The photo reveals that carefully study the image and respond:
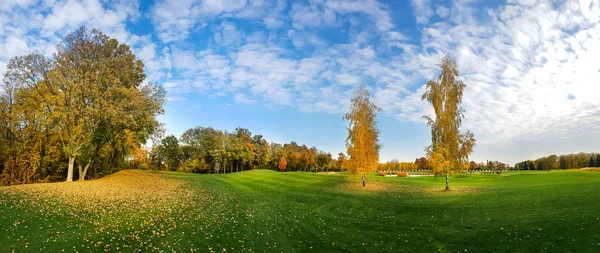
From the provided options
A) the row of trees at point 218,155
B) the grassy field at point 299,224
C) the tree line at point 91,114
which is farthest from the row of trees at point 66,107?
the row of trees at point 218,155

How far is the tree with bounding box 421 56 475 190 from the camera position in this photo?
3173cm

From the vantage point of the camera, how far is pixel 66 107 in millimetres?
33281

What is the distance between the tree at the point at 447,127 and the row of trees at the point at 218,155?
5879 cm

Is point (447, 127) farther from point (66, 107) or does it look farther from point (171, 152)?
point (171, 152)

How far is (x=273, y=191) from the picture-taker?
107 ft

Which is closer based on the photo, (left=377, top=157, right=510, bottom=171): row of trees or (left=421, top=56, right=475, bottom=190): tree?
(left=421, top=56, right=475, bottom=190): tree

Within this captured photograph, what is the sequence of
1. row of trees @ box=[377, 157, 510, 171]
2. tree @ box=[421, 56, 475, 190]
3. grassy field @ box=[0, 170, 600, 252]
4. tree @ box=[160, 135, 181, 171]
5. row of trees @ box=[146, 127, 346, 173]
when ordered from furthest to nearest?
row of trees @ box=[377, 157, 510, 171] → tree @ box=[160, 135, 181, 171] → row of trees @ box=[146, 127, 346, 173] → tree @ box=[421, 56, 475, 190] → grassy field @ box=[0, 170, 600, 252]

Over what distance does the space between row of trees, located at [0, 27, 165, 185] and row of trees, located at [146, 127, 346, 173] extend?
149 feet

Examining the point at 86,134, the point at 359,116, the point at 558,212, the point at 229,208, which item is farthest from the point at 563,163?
the point at 86,134

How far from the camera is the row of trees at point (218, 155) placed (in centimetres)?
8650

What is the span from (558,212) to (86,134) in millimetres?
42849

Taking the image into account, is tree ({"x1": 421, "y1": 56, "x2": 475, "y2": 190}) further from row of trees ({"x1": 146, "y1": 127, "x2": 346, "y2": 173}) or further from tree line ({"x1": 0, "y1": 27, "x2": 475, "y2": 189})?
row of trees ({"x1": 146, "y1": 127, "x2": 346, "y2": 173})

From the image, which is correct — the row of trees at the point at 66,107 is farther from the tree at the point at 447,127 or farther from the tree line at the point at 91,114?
the tree at the point at 447,127

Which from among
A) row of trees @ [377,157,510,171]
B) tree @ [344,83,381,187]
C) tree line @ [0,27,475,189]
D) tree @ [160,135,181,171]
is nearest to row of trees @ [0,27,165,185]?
tree line @ [0,27,475,189]
